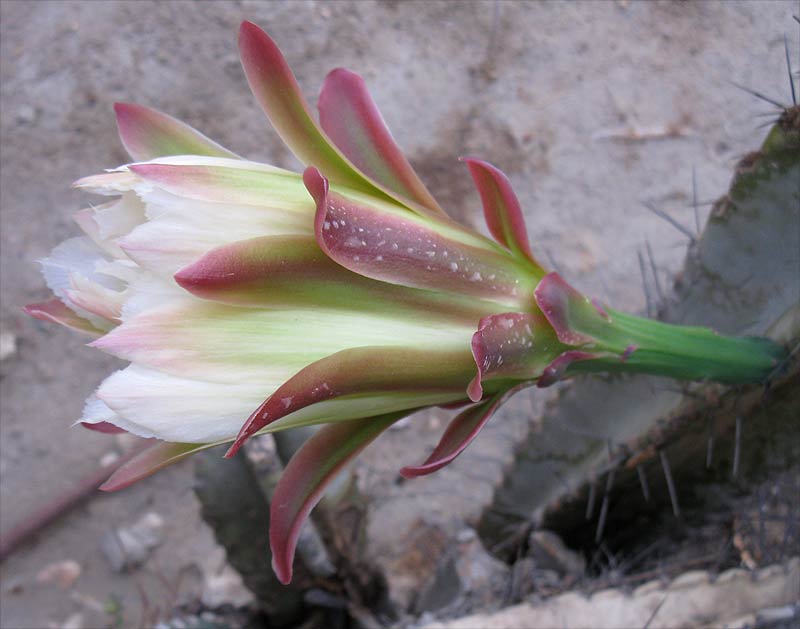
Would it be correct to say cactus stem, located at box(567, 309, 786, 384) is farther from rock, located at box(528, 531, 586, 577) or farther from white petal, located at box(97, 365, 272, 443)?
rock, located at box(528, 531, 586, 577)

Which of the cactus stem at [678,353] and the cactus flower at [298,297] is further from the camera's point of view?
the cactus stem at [678,353]

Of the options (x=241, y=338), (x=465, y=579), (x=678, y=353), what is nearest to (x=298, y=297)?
(x=241, y=338)

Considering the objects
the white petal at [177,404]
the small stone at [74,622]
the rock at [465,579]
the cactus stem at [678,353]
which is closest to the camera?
the white petal at [177,404]

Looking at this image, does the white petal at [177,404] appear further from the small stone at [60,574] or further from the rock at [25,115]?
the rock at [25,115]

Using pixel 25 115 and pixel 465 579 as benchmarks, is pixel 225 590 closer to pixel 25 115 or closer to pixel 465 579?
pixel 465 579

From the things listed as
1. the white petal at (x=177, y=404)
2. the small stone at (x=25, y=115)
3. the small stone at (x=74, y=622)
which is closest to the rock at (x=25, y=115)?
the small stone at (x=25, y=115)
